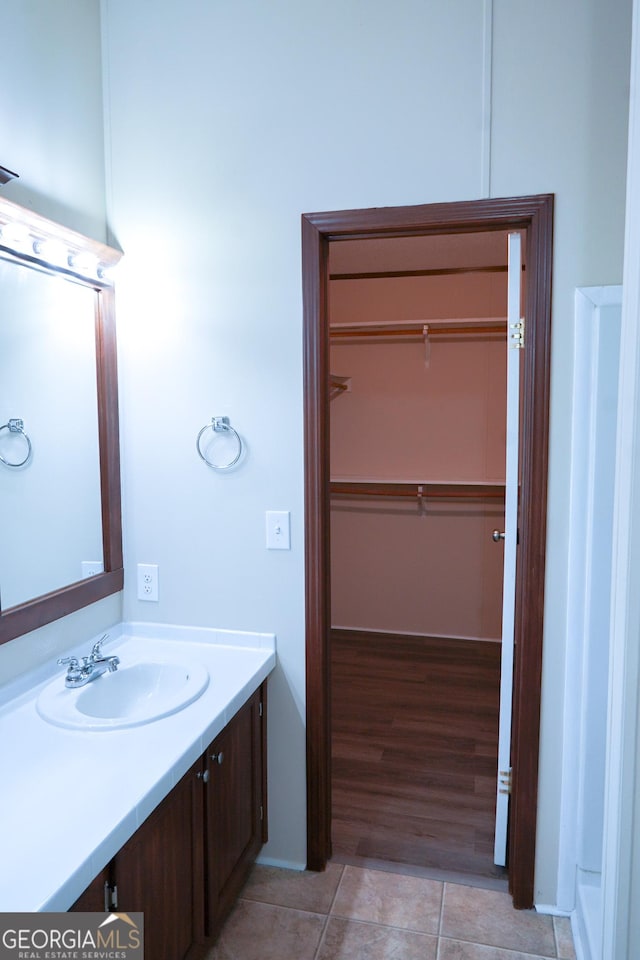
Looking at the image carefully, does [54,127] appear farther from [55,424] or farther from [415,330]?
[415,330]

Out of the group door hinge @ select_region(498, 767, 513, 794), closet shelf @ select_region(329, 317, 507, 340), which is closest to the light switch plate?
door hinge @ select_region(498, 767, 513, 794)

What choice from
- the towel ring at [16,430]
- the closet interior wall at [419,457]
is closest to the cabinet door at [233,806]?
the towel ring at [16,430]

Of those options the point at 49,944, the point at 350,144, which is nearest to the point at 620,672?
the point at 49,944

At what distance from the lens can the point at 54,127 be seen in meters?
1.91

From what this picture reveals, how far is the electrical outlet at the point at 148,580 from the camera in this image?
2.25 m

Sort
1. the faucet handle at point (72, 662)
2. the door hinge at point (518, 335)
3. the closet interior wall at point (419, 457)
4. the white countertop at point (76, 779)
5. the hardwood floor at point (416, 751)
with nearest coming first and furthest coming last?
the white countertop at point (76, 779) < the faucet handle at point (72, 662) < the door hinge at point (518, 335) < the hardwood floor at point (416, 751) < the closet interior wall at point (419, 457)

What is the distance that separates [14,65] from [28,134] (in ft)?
0.54

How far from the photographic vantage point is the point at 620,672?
4.50ft

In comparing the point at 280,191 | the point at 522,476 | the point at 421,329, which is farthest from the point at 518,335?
the point at 421,329

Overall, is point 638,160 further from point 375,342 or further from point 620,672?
point 375,342

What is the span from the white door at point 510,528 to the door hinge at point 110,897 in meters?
1.27

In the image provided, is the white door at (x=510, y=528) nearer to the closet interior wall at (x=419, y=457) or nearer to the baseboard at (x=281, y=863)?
the baseboard at (x=281, y=863)

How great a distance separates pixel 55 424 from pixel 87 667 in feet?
2.35

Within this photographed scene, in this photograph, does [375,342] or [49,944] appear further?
[375,342]
